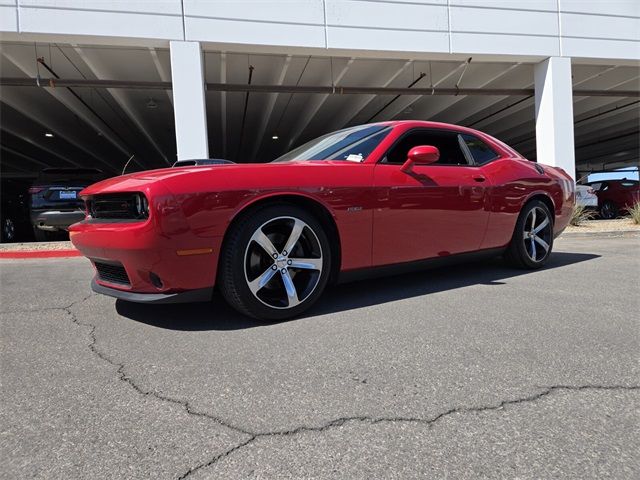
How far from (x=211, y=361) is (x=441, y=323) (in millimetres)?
1434

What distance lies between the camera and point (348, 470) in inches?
53.4

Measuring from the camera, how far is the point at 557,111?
950 centimetres

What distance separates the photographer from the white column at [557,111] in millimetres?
9406

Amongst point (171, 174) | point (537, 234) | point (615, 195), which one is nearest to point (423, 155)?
point (171, 174)

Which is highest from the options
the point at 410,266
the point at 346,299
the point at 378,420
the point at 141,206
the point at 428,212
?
the point at 141,206

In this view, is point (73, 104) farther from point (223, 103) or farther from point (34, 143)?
point (34, 143)

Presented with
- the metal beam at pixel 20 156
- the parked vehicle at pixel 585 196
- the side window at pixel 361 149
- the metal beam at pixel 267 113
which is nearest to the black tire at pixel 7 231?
A: the metal beam at pixel 267 113

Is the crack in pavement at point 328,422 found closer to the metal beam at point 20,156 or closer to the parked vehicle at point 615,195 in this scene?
the parked vehicle at point 615,195

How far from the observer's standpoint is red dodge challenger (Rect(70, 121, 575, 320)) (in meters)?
2.54

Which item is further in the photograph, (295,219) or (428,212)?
(428,212)

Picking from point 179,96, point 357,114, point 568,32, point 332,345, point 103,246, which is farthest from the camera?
point 357,114

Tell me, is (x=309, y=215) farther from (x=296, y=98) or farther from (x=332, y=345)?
(x=296, y=98)

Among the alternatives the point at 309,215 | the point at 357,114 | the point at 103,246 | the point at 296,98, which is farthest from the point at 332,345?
the point at 357,114

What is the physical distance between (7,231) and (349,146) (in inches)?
355
